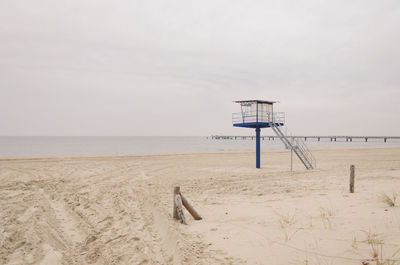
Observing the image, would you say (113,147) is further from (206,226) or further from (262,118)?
(206,226)

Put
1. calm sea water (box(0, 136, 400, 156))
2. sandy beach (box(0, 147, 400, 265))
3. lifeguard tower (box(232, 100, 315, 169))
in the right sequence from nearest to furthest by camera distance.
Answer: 1. sandy beach (box(0, 147, 400, 265))
2. lifeguard tower (box(232, 100, 315, 169))
3. calm sea water (box(0, 136, 400, 156))

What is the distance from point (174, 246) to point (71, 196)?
733 cm

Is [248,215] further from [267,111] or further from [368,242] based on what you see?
[267,111]

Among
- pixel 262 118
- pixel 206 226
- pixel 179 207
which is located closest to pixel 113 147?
pixel 262 118

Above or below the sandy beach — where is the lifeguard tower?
above

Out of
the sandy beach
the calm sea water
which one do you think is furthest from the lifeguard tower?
the calm sea water

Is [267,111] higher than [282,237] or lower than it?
higher

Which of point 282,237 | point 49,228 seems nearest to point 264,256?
point 282,237

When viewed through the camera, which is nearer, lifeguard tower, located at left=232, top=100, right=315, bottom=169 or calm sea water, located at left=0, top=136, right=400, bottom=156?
lifeguard tower, located at left=232, top=100, right=315, bottom=169

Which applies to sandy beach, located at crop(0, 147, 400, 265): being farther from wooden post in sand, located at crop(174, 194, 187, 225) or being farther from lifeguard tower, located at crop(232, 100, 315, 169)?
lifeguard tower, located at crop(232, 100, 315, 169)

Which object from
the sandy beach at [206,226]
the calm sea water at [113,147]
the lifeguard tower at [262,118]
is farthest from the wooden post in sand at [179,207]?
the calm sea water at [113,147]

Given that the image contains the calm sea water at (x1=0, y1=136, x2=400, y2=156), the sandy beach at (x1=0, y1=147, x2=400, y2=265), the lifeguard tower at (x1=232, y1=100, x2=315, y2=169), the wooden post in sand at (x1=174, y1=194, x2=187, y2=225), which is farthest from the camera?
the calm sea water at (x1=0, y1=136, x2=400, y2=156)

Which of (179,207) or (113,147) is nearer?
(179,207)

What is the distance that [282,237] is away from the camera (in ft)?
21.5
